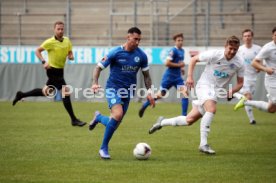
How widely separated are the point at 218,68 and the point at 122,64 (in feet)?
5.99

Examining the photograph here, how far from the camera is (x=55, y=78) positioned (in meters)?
16.2

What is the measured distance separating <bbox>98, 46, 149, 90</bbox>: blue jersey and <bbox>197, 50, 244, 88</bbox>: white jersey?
1227mm

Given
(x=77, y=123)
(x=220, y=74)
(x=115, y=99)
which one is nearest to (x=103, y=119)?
(x=115, y=99)

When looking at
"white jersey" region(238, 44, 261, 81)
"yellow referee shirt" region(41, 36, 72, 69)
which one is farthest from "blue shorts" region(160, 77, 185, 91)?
"yellow referee shirt" region(41, 36, 72, 69)

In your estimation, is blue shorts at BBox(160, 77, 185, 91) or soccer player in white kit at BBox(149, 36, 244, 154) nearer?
soccer player in white kit at BBox(149, 36, 244, 154)

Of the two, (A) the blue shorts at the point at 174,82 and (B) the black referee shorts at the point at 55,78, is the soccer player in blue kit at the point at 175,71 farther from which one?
(B) the black referee shorts at the point at 55,78

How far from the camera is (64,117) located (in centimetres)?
1859

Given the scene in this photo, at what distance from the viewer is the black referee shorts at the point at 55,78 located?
1616 centimetres

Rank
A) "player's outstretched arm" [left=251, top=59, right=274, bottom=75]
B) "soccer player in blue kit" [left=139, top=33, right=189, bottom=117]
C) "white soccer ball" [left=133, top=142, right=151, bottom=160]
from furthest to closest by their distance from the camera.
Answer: "soccer player in blue kit" [left=139, top=33, right=189, bottom=117] < "player's outstretched arm" [left=251, top=59, right=274, bottom=75] < "white soccer ball" [left=133, top=142, right=151, bottom=160]

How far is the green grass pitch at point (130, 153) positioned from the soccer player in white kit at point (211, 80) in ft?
1.79

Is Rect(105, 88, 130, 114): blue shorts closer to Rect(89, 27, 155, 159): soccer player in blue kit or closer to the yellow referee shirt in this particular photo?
Rect(89, 27, 155, 159): soccer player in blue kit

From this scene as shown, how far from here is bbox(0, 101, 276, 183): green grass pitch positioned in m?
8.73

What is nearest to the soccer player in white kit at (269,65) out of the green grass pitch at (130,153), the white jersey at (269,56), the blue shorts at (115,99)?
the white jersey at (269,56)

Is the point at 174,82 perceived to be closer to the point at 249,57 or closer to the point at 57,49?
the point at 249,57
